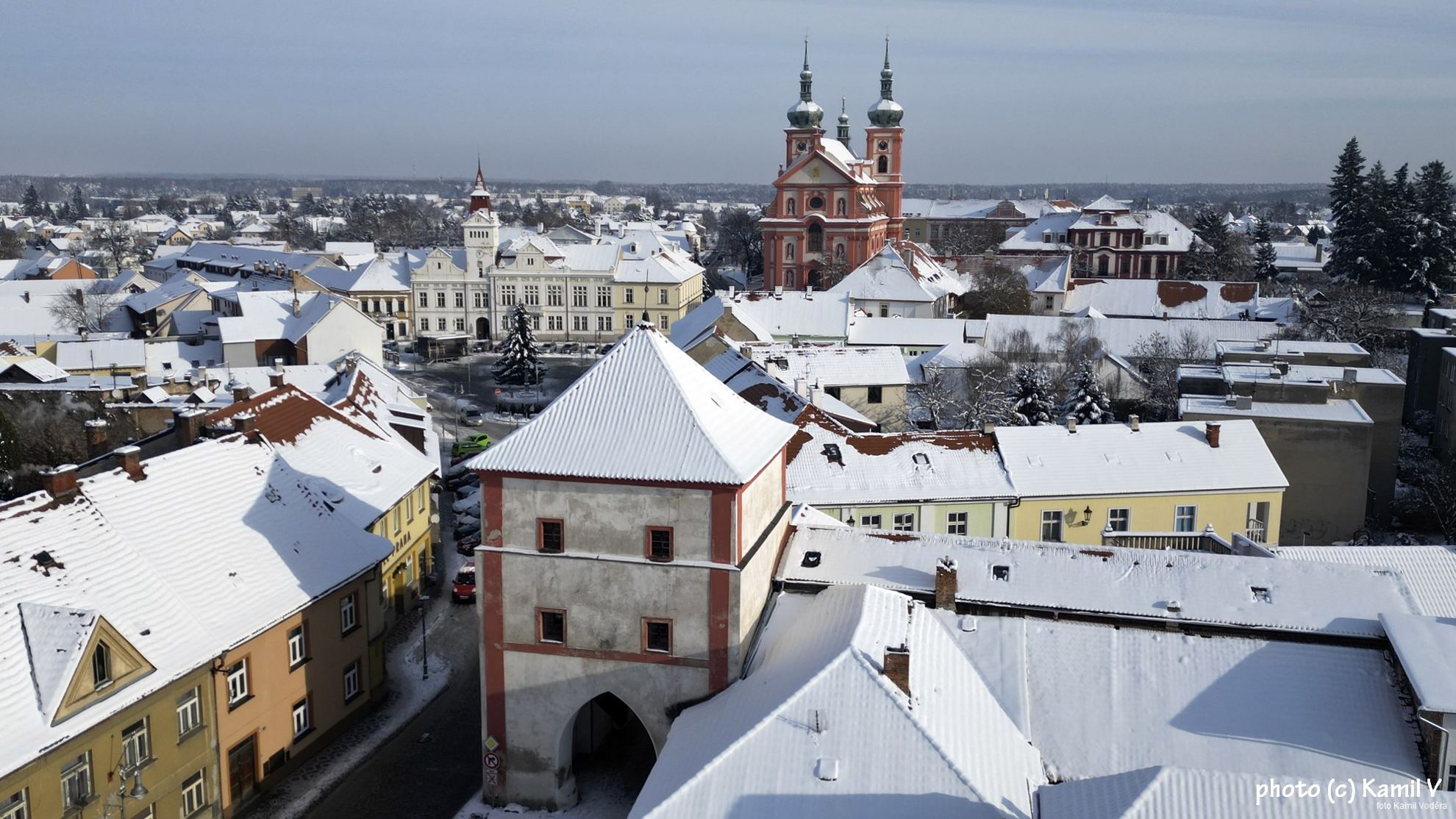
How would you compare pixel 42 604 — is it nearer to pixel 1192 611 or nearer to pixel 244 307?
pixel 1192 611

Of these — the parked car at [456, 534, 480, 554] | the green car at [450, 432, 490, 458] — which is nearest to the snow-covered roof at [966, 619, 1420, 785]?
the parked car at [456, 534, 480, 554]

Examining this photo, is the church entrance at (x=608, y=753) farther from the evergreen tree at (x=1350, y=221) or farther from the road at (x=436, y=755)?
the evergreen tree at (x=1350, y=221)

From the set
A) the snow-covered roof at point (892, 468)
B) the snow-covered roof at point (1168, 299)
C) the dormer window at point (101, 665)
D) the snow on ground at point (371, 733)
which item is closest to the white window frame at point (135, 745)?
the dormer window at point (101, 665)

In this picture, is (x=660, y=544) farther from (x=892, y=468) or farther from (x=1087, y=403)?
(x=1087, y=403)

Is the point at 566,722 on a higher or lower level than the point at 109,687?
lower

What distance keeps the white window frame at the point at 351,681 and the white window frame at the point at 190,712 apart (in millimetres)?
5076

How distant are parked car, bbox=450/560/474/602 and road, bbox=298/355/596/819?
240 mm

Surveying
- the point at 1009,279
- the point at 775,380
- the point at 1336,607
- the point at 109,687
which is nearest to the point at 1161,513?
the point at 1336,607

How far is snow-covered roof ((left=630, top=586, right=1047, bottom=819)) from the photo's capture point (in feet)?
55.6

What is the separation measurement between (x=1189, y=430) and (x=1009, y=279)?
4675cm

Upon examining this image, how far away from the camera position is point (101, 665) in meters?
20.0

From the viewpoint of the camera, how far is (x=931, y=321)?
2662 inches

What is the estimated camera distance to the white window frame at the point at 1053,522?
35344 mm

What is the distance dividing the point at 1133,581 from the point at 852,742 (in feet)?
31.3
